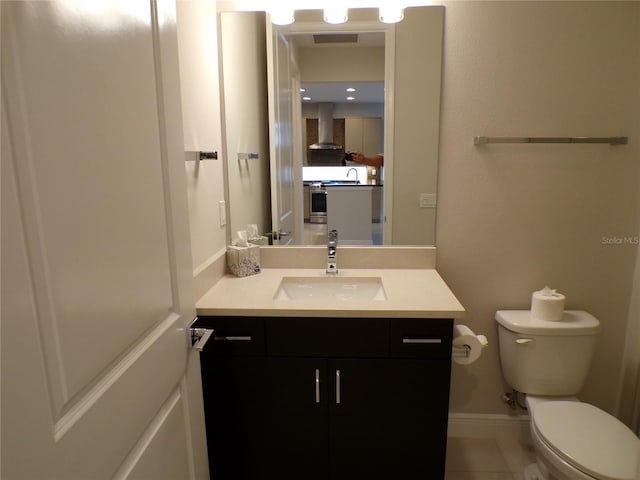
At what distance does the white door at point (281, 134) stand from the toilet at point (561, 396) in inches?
43.3

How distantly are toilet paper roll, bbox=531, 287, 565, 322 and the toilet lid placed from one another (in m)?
0.35

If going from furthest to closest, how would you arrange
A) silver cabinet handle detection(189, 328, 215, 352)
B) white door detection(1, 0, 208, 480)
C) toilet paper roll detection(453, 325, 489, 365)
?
toilet paper roll detection(453, 325, 489, 365)
silver cabinet handle detection(189, 328, 215, 352)
white door detection(1, 0, 208, 480)

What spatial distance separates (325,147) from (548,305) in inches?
48.6

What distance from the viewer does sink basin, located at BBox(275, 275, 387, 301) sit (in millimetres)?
1752

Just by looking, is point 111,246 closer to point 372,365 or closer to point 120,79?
point 120,79

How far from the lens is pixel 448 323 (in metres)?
1.39

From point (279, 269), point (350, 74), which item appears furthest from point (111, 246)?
point (350, 74)

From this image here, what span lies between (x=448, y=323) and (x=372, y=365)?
30 centimetres

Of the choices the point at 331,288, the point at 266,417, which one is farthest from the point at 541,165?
the point at 266,417

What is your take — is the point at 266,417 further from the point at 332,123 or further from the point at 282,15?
the point at 282,15

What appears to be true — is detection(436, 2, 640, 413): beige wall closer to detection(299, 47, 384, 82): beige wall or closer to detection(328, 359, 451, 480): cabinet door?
detection(299, 47, 384, 82): beige wall

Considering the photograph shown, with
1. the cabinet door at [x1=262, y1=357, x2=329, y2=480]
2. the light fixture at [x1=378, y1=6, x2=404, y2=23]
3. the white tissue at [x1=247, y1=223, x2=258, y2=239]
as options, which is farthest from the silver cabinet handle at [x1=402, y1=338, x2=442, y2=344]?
the light fixture at [x1=378, y1=6, x2=404, y2=23]

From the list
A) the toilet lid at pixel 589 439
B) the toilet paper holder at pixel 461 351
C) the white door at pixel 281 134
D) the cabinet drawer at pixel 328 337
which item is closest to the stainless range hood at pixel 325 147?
the white door at pixel 281 134

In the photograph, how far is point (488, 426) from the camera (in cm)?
206
